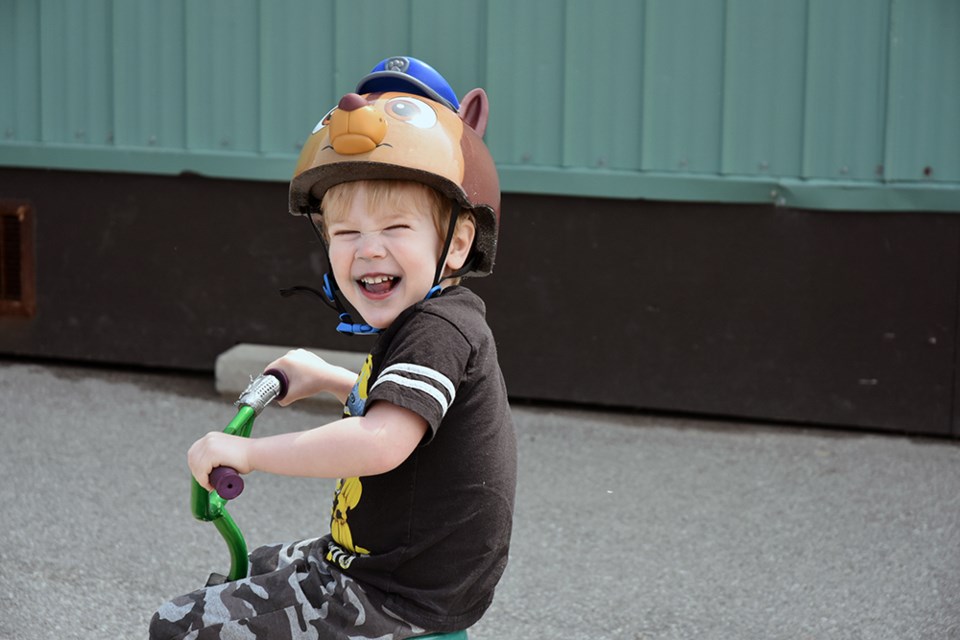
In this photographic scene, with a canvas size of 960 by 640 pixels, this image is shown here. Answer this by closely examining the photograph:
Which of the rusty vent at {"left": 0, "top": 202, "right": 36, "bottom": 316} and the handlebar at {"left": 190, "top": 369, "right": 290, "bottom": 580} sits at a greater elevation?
the handlebar at {"left": 190, "top": 369, "right": 290, "bottom": 580}

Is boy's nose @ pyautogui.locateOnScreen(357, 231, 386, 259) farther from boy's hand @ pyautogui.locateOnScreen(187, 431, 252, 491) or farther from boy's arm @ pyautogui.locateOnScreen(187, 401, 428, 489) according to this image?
boy's hand @ pyautogui.locateOnScreen(187, 431, 252, 491)

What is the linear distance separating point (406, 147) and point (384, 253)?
203 millimetres

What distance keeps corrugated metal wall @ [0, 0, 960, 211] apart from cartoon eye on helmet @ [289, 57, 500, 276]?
289 cm

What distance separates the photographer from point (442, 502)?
253 cm

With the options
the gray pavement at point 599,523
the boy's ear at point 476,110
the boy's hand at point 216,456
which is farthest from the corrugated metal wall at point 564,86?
the boy's hand at point 216,456

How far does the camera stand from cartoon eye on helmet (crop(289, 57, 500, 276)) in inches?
97.7

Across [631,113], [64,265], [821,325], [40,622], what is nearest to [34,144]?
[64,265]

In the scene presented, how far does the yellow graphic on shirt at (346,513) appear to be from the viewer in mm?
2588

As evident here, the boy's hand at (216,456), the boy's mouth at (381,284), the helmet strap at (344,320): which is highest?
the boy's mouth at (381,284)

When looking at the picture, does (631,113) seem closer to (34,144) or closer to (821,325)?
(821,325)

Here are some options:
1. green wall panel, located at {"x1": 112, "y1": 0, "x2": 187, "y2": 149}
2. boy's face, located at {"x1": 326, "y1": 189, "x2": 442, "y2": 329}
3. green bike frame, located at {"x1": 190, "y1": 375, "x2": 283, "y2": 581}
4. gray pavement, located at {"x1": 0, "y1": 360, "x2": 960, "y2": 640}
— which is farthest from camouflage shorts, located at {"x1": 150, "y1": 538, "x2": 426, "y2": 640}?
green wall panel, located at {"x1": 112, "y1": 0, "x2": 187, "y2": 149}

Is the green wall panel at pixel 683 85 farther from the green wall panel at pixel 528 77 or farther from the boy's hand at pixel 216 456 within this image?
the boy's hand at pixel 216 456

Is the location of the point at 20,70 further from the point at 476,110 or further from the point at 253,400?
the point at 253,400

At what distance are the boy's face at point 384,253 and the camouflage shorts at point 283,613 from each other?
1.69 ft
